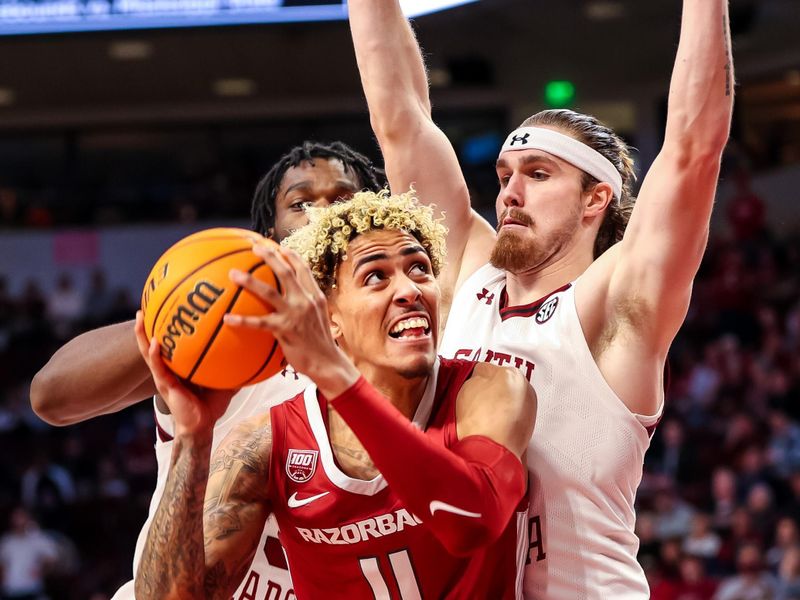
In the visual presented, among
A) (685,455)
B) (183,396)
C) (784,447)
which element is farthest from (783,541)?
(183,396)

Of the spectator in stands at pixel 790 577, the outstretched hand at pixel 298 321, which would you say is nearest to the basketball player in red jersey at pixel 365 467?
the outstretched hand at pixel 298 321

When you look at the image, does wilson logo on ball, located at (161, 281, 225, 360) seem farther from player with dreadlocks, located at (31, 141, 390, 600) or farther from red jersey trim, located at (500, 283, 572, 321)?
red jersey trim, located at (500, 283, 572, 321)

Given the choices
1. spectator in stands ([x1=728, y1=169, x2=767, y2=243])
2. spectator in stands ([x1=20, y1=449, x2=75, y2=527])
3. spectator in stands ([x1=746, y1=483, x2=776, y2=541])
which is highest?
spectator in stands ([x1=728, y1=169, x2=767, y2=243])

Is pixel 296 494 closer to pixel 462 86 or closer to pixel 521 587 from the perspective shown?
pixel 521 587

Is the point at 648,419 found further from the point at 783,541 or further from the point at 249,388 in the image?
the point at 783,541

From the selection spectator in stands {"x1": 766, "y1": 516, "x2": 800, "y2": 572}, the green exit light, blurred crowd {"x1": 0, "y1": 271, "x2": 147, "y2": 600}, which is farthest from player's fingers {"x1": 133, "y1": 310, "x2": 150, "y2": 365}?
the green exit light

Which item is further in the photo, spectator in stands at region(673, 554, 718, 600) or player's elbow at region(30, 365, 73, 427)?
spectator in stands at region(673, 554, 718, 600)

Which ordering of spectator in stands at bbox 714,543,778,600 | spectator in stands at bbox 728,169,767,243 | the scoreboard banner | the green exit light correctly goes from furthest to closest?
the green exit light < spectator in stands at bbox 728,169,767,243 < the scoreboard banner < spectator in stands at bbox 714,543,778,600

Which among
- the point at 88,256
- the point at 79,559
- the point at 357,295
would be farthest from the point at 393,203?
the point at 88,256

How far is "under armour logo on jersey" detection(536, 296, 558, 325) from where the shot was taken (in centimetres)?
362

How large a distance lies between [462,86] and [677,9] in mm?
3969

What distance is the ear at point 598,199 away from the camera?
3.91 metres

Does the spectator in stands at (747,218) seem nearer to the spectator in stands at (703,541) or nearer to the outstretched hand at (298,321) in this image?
the spectator in stands at (703,541)

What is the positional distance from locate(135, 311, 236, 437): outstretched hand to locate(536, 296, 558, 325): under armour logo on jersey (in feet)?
3.82
